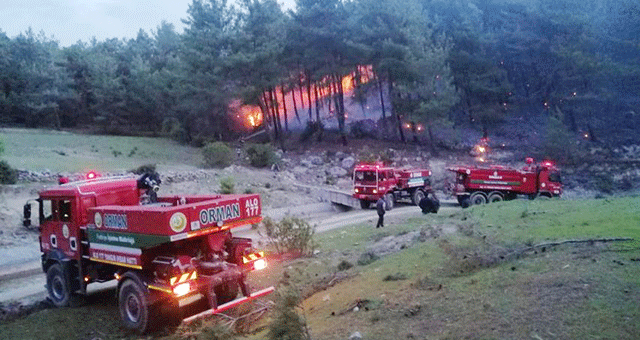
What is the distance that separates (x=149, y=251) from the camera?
8.78 meters

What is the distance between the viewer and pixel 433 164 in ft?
138

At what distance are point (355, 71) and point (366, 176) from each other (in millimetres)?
22215

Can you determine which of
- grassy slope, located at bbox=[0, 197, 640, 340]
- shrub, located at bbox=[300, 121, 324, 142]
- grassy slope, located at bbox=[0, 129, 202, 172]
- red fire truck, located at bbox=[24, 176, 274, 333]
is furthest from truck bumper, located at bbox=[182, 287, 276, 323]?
shrub, located at bbox=[300, 121, 324, 142]

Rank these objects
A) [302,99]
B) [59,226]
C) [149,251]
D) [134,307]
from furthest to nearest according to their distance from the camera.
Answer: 1. [302,99]
2. [59,226]
3. [134,307]
4. [149,251]

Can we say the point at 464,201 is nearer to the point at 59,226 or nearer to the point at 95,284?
the point at 95,284

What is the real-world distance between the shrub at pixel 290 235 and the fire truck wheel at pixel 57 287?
17.7ft

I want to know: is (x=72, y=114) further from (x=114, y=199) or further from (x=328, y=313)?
(x=328, y=313)

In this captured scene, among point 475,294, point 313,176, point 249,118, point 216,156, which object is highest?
point 249,118

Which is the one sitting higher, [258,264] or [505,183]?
[258,264]

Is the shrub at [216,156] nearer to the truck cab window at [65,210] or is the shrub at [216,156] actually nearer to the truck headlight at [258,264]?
the truck cab window at [65,210]

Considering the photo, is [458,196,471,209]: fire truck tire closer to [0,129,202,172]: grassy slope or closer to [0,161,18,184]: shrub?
[0,129,202,172]: grassy slope

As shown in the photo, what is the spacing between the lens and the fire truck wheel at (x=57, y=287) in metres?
10.6

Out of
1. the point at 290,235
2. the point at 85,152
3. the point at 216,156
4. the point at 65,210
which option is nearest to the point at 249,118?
the point at 216,156

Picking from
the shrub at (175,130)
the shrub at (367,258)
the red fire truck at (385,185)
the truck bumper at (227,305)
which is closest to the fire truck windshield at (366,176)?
the red fire truck at (385,185)
